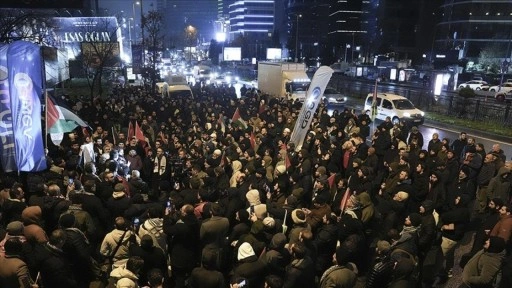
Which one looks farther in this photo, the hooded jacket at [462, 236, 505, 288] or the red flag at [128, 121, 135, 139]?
the red flag at [128, 121, 135, 139]

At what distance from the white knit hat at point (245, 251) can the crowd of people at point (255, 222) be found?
2cm

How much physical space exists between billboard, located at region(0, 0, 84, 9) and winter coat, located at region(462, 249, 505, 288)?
585 inches

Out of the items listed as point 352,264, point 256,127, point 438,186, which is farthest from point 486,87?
point 352,264

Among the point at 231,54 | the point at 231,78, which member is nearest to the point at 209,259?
the point at 231,78

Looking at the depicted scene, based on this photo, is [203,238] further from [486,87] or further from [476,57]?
[476,57]

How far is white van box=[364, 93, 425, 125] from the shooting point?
69.5ft

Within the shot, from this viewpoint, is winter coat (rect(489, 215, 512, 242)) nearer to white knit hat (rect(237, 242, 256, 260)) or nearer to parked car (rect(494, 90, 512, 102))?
white knit hat (rect(237, 242, 256, 260))

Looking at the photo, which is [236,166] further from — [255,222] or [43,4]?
[43,4]

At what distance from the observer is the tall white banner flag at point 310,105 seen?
11533 millimetres

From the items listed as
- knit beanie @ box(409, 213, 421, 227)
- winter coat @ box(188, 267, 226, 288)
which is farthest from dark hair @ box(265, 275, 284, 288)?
knit beanie @ box(409, 213, 421, 227)

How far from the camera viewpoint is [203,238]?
5.66 metres

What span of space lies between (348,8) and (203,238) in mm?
123801

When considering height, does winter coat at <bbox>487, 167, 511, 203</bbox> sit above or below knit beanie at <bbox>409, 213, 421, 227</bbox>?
below

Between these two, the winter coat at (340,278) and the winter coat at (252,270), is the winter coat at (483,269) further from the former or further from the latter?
the winter coat at (252,270)
